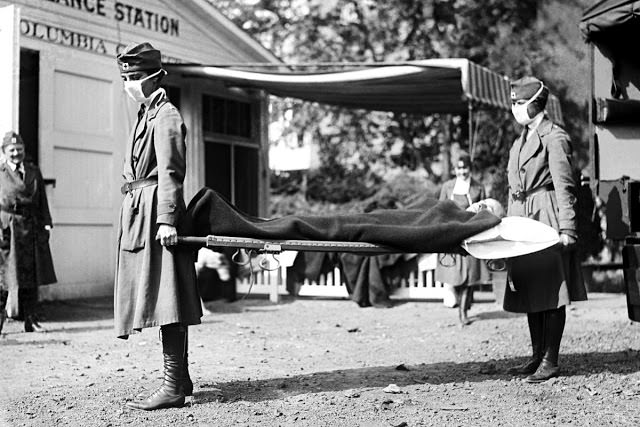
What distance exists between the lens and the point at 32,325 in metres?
8.76

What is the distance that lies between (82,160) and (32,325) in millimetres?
2904

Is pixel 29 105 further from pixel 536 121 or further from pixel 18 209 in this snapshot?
pixel 536 121

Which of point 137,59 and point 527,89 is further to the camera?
point 527,89

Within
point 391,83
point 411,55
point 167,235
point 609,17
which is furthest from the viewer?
point 411,55

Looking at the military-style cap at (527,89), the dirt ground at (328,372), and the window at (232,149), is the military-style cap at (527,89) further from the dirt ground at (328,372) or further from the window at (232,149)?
the window at (232,149)

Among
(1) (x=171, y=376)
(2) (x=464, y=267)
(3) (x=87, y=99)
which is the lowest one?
(1) (x=171, y=376)

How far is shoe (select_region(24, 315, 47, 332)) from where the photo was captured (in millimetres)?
8695

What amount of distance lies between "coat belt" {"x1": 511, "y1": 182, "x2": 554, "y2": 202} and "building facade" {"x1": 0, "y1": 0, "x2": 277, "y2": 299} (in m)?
5.40

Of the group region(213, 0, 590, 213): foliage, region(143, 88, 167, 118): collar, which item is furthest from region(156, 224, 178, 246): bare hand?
region(213, 0, 590, 213): foliage

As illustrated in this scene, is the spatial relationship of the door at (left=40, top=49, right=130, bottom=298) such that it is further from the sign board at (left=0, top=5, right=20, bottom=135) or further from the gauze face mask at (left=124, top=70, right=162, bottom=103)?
the gauze face mask at (left=124, top=70, right=162, bottom=103)

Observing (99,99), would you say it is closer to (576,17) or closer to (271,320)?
(271,320)

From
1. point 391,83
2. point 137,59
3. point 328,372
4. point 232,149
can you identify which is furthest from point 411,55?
point 137,59

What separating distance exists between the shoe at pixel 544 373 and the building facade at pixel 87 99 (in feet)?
19.3

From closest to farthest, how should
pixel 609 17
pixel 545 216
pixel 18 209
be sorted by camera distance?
1. pixel 545 216
2. pixel 609 17
3. pixel 18 209
